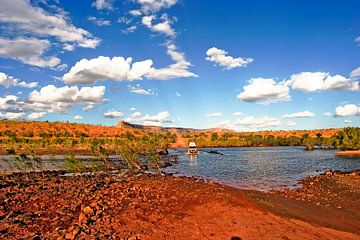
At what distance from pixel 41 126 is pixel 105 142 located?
3530 centimetres

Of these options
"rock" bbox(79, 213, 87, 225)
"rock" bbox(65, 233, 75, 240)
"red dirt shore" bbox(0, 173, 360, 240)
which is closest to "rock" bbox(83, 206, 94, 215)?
"red dirt shore" bbox(0, 173, 360, 240)

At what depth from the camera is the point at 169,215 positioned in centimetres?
1370

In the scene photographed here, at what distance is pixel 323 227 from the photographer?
13.2 metres

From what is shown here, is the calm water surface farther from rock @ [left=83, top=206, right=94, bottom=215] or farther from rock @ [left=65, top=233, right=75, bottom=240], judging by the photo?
rock @ [left=65, top=233, right=75, bottom=240]

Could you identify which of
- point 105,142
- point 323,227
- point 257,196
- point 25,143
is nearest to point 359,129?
point 105,142

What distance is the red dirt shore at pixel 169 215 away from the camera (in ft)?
37.3

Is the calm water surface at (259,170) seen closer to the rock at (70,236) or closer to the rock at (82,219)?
the rock at (82,219)

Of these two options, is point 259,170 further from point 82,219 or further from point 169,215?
point 82,219

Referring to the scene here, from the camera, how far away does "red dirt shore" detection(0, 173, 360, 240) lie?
448 inches

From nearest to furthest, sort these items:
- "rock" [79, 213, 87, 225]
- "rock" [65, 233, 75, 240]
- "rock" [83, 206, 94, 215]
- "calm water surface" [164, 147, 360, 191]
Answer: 1. "rock" [65, 233, 75, 240]
2. "rock" [79, 213, 87, 225]
3. "rock" [83, 206, 94, 215]
4. "calm water surface" [164, 147, 360, 191]

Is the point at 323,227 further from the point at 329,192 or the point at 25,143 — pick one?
the point at 25,143

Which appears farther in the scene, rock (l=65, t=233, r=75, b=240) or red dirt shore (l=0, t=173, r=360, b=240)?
red dirt shore (l=0, t=173, r=360, b=240)

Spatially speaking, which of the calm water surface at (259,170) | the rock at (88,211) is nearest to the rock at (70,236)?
the rock at (88,211)

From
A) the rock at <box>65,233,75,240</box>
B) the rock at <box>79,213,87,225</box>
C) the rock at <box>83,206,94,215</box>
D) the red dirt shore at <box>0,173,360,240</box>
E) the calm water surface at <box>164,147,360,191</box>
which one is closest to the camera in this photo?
the rock at <box>65,233,75,240</box>
